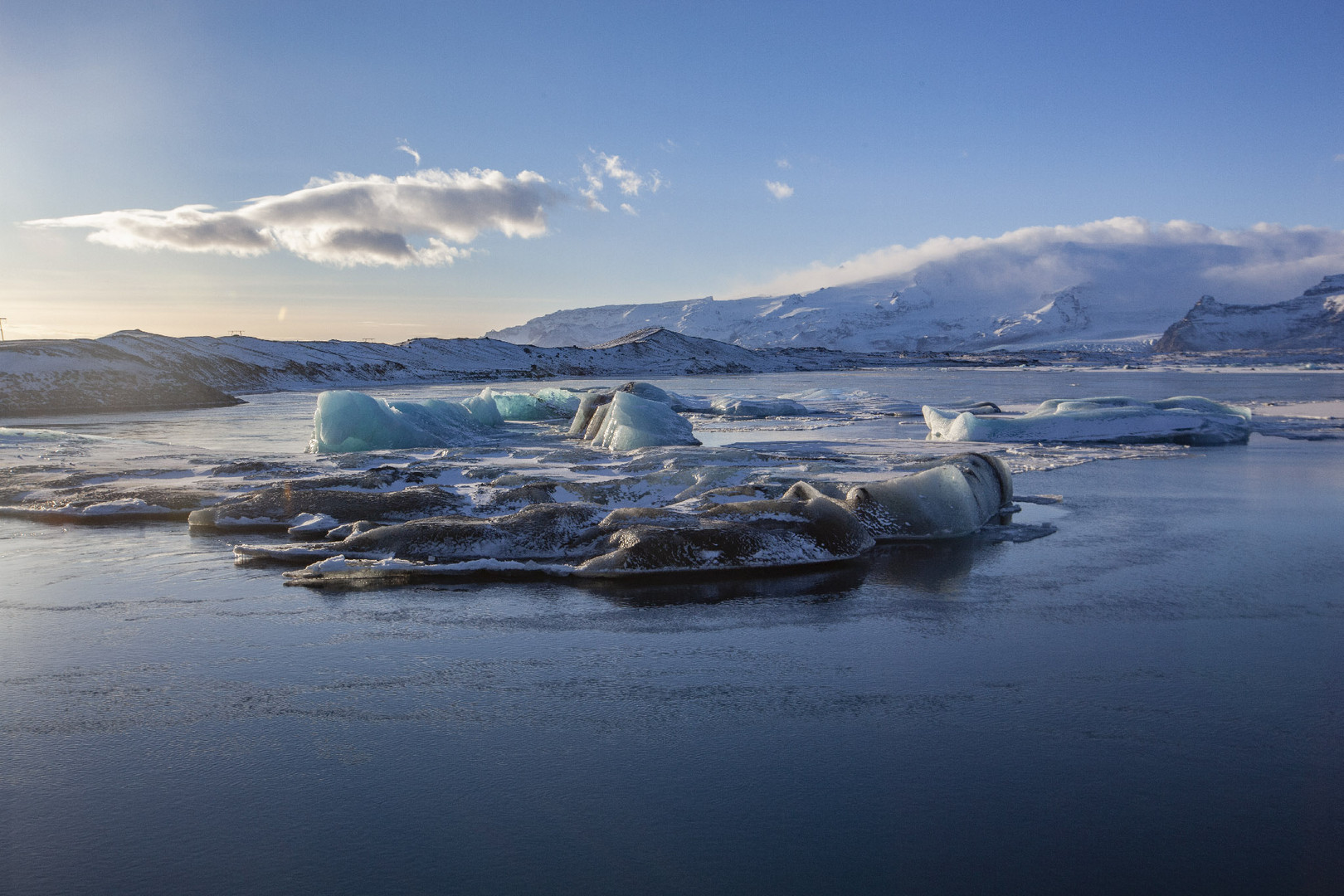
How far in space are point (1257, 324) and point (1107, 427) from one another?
134321 mm

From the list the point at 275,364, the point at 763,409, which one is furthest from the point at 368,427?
the point at 275,364

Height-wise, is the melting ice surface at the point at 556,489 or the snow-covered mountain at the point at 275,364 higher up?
the snow-covered mountain at the point at 275,364

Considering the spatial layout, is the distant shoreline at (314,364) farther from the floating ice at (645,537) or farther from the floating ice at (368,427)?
the floating ice at (645,537)

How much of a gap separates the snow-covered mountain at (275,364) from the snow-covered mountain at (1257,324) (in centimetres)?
6139

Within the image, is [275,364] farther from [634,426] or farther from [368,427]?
[634,426]

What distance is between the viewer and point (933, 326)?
192 metres

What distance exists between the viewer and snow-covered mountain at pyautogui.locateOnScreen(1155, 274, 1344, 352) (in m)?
117

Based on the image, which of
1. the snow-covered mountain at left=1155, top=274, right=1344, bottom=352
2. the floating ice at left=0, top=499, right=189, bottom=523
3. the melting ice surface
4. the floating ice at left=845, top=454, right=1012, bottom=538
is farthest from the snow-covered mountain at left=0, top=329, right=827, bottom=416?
the snow-covered mountain at left=1155, top=274, right=1344, bottom=352

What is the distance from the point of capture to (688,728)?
293 centimetres

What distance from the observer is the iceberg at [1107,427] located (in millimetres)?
12469

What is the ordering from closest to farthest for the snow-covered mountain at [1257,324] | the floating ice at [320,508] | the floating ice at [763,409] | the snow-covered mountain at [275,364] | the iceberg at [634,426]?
the floating ice at [320,508] < the iceberg at [634,426] < the floating ice at [763,409] < the snow-covered mountain at [275,364] < the snow-covered mountain at [1257,324]

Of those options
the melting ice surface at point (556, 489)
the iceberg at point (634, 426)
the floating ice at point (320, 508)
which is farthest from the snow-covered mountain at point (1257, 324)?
the floating ice at point (320, 508)

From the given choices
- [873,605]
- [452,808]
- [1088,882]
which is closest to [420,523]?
[873,605]

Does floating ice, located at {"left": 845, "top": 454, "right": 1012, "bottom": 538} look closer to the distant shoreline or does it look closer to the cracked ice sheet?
the cracked ice sheet
